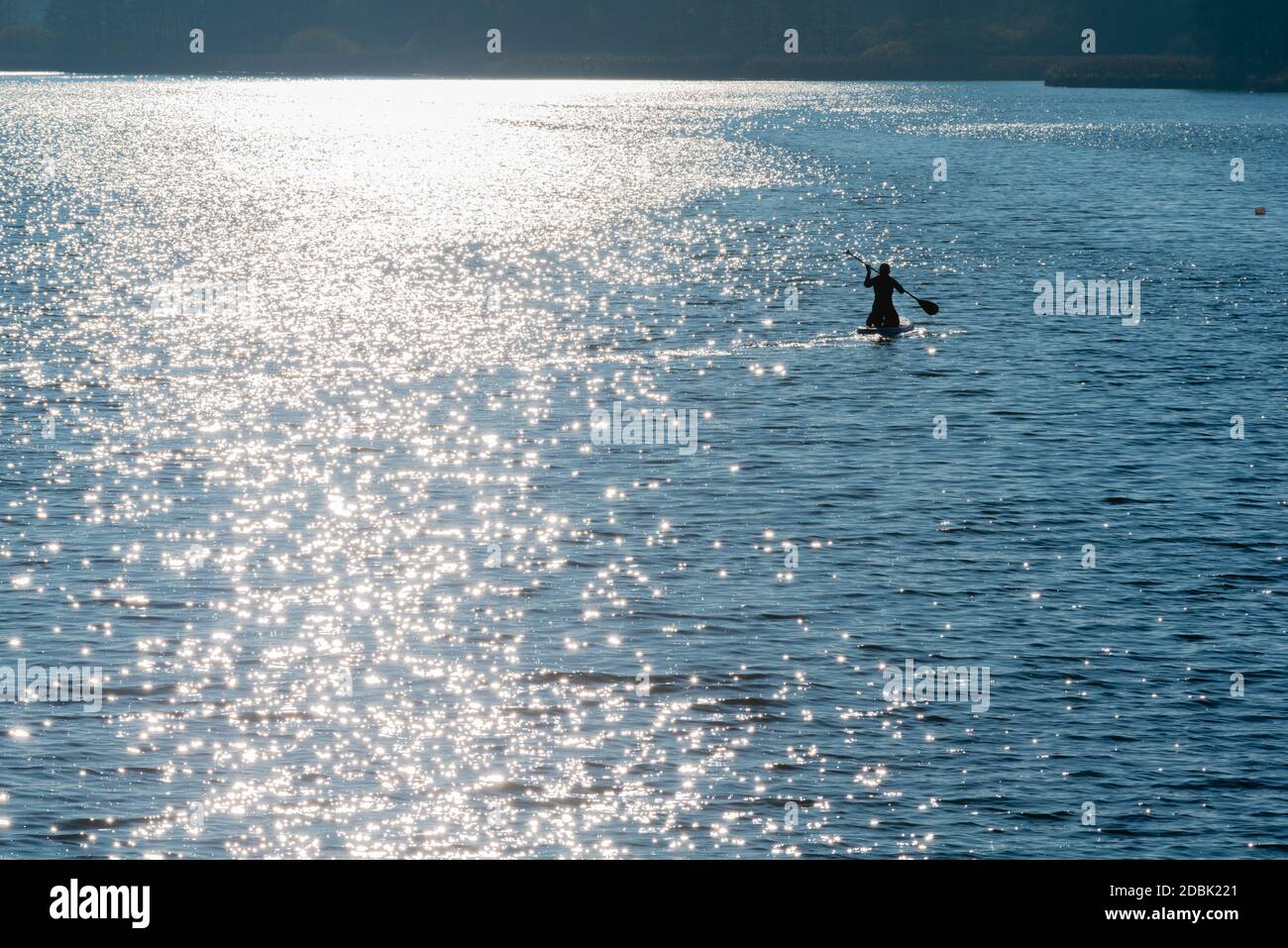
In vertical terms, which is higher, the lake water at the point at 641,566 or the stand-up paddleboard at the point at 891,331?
the stand-up paddleboard at the point at 891,331

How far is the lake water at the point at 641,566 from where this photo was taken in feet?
88.1

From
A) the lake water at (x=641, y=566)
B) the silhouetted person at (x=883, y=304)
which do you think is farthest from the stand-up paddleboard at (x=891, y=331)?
the lake water at (x=641, y=566)

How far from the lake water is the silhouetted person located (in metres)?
1.04

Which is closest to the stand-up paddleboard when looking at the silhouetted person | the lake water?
the silhouetted person

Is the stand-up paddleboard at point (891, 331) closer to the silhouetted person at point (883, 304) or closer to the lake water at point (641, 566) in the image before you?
the silhouetted person at point (883, 304)

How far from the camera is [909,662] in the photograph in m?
32.9

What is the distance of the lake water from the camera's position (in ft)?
88.1

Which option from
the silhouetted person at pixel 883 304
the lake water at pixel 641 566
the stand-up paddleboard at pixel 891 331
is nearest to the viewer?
the lake water at pixel 641 566

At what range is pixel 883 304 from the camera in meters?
69.1

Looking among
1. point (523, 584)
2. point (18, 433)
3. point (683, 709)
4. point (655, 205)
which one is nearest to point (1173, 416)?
point (523, 584)

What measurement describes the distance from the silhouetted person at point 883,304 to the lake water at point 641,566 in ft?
3.40
